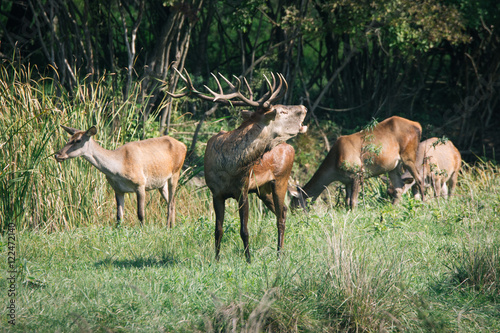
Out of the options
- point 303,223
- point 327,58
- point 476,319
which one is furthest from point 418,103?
point 476,319

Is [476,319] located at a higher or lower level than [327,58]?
lower

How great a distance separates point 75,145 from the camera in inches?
316

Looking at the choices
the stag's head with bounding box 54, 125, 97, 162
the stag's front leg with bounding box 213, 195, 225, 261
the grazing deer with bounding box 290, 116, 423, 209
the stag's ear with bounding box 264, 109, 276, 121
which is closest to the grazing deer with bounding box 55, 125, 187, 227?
the stag's head with bounding box 54, 125, 97, 162

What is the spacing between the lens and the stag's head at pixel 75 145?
25.9ft

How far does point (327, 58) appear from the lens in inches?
575

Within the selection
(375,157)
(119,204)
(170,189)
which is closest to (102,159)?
(119,204)

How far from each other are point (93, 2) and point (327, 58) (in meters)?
5.77

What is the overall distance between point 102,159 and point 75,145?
49 cm

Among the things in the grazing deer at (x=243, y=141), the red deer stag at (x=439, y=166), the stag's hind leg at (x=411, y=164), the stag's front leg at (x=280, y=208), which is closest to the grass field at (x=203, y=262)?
the stag's front leg at (x=280, y=208)

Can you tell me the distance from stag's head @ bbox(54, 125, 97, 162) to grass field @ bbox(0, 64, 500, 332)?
34 cm

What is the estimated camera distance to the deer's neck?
827 centimetres

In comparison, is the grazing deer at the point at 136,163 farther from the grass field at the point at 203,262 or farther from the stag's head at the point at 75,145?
the grass field at the point at 203,262

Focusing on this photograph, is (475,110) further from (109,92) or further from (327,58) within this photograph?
(109,92)

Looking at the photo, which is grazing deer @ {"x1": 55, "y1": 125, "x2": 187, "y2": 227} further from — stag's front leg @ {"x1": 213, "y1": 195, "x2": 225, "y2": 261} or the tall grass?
stag's front leg @ {"x1": 213, "y1": 195, "x2": 225, "y2": 261}
